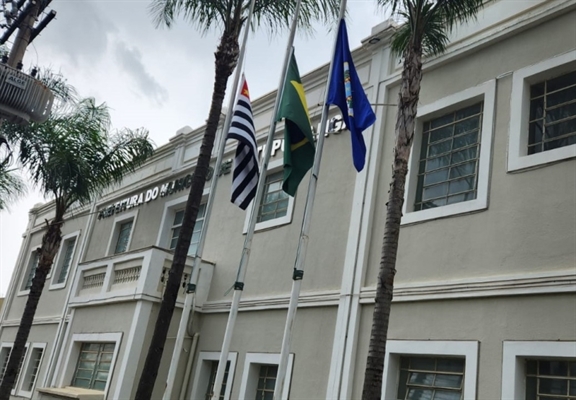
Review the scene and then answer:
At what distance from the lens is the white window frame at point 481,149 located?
30.4 ft

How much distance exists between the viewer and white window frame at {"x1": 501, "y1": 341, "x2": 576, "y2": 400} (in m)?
7.60

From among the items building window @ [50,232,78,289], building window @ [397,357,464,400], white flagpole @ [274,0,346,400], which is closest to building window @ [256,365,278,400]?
building window @ [397,357,464,400]

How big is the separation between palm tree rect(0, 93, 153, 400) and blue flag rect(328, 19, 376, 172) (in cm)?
819

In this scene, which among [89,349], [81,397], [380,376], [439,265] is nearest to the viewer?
[380,376]

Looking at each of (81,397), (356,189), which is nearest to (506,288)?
(356,189)

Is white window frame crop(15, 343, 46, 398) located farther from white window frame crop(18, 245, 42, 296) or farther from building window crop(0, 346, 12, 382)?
white window frame crop(18, 245, 42, 296)

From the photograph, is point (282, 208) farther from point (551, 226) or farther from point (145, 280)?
point (551, 226)

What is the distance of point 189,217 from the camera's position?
428 inches

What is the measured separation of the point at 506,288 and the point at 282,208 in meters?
5.87

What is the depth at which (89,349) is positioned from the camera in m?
15.2

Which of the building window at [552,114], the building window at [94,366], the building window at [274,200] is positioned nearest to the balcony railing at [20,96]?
the building window at [552,114]

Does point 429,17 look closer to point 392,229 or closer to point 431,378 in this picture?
point 392,229

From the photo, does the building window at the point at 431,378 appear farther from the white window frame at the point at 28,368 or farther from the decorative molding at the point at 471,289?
the white window frame at the point at 28,368

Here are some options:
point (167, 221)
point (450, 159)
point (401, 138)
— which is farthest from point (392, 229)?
point (167, 221)
